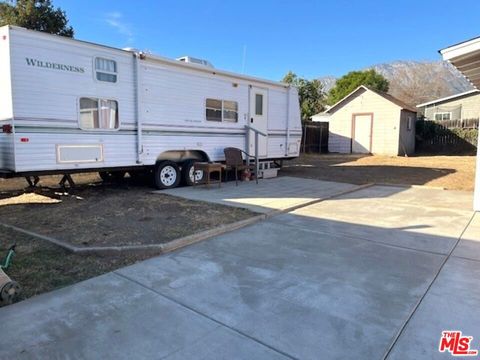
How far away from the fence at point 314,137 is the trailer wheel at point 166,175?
14421 mm

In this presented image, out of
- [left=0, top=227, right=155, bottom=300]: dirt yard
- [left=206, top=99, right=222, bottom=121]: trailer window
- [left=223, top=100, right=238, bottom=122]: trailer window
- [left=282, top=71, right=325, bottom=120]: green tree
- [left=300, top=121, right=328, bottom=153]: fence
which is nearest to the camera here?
[left=0, top=227, right=155, bottom=300]: dirt yard

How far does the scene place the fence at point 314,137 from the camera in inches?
899

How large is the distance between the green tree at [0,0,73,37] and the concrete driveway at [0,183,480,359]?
14.5 metres

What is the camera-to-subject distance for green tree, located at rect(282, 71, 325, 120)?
106 ft

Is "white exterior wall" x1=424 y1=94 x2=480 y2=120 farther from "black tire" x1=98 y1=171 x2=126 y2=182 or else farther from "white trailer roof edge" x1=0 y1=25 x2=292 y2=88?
"black tire" x1=98 y1=171 x2=126 y2=182

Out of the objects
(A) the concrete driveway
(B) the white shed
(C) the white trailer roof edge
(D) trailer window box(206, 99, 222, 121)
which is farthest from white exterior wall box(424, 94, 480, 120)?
(A) the concrete driveway

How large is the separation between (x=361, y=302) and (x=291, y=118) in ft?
31.2

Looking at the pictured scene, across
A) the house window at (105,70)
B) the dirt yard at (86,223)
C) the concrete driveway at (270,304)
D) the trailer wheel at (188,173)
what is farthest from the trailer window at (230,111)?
the concrete driveway at (270,304)

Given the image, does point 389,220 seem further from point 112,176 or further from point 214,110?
point 112,176

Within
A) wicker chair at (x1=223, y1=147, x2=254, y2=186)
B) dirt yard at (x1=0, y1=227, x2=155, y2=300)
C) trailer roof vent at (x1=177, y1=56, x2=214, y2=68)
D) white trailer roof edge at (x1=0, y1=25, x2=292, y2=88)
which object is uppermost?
trailer roof vent at (x1=177, y1=56, x2=214, y2=68)

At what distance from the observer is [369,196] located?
8445 millimetres

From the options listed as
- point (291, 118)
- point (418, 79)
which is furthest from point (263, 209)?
point (418, 79)

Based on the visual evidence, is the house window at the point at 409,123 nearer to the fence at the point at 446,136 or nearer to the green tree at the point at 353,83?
the fence at the point at 446,136

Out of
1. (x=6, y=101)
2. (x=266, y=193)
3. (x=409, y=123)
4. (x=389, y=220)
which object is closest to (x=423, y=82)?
(x=409, y=123)
